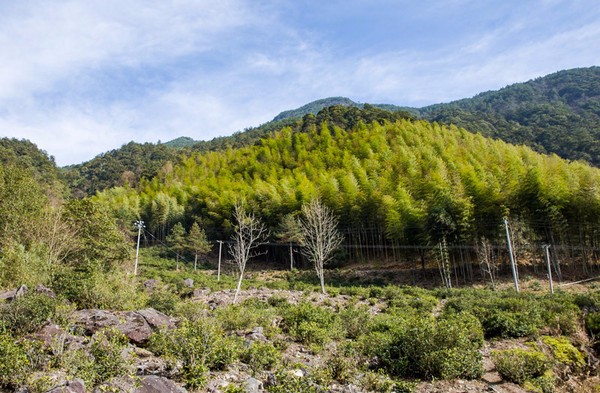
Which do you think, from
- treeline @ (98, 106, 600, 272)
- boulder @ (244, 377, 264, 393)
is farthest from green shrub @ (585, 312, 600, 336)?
treeline @ (98, 106, 600, 272)

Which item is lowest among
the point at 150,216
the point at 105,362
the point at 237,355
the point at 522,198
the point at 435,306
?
the point at 435,306

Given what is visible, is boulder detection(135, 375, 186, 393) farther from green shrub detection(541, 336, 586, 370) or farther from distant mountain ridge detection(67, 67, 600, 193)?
distant mountain ridge detection(67, 67, 600, 193)

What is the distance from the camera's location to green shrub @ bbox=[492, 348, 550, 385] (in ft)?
21.3

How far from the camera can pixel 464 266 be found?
972 inches

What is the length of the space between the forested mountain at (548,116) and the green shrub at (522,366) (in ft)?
195

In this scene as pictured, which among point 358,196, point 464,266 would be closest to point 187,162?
point 358,196

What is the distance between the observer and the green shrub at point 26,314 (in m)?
6.75

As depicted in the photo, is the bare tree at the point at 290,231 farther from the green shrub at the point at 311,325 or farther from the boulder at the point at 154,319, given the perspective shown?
the boulder at the point at 154,319

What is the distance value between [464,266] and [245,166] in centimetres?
3554

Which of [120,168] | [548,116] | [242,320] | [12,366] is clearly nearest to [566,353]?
[242,320]

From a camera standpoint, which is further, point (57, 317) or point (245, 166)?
point (245, 166)

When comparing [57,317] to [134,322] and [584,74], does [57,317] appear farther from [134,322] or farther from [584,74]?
[584,74]

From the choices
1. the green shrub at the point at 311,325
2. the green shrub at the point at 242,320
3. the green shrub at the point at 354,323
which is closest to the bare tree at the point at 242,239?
the green shrub at the point at 242,320

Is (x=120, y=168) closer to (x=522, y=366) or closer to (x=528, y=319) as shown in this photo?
(x=528, y=319)
